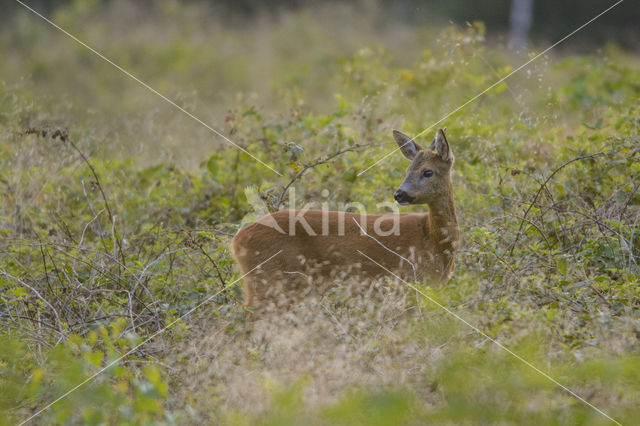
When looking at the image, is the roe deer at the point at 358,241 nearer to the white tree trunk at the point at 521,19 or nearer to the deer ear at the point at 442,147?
the deer ear at the point at 442,147

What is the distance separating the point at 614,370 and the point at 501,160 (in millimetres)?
3559

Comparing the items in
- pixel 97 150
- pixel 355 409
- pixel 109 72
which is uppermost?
pixel 355 409

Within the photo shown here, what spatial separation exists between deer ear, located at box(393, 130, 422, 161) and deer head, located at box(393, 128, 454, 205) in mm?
152

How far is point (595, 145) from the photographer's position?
609 cm

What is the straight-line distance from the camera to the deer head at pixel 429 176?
210 inches

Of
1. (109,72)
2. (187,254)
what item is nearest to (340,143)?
(187,254)

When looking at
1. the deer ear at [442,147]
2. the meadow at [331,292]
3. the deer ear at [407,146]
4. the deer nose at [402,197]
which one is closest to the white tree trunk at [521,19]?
the meadow at [331,292]

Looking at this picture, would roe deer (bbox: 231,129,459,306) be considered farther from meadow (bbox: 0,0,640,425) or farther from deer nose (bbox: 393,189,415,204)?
meadow (bbox: 0,0,640,425)

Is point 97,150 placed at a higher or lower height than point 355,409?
lower

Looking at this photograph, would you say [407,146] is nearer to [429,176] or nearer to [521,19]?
[429,176]

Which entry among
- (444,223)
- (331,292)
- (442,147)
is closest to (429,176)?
(442,147)

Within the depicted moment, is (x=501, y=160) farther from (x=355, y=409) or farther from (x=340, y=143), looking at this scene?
(x=355, y=409)

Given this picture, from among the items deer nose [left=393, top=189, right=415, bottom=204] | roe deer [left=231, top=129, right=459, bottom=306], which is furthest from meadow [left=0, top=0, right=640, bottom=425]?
deer nose [left=393, top=189, right=415, bottom=204]

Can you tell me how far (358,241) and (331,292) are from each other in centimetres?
53
